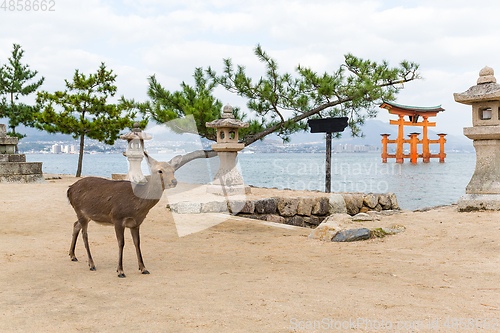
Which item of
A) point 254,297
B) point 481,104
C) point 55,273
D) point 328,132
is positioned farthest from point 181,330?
point 328,132

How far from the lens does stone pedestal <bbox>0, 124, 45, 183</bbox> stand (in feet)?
42.6

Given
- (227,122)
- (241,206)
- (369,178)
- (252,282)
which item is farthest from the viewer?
(369,178)

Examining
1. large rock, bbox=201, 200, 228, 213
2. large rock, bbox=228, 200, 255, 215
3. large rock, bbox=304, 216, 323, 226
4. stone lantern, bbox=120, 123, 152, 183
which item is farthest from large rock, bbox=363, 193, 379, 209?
stone lantern, bbox=120, 123, 152, 183

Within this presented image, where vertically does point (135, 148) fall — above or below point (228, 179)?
above

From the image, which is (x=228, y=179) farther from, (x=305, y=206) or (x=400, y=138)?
(x=400, y=138)

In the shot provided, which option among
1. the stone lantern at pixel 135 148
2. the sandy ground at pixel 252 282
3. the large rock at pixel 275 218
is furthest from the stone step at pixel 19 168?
the large rock at pixel 275 218

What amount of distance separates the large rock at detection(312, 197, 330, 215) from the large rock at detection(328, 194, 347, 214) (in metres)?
0.08

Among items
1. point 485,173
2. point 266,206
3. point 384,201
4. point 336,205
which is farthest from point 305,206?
point 485,173

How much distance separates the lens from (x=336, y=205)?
9.78 m

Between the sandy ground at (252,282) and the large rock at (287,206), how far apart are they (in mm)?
2825

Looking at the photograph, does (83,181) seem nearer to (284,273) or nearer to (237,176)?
(284,273)

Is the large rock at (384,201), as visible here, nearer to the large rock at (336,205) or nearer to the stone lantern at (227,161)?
the large rock at (336,205)

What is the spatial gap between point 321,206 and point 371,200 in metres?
1.56

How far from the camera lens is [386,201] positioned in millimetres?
10430
